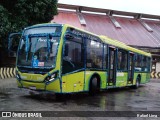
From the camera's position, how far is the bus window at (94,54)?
41.3ft

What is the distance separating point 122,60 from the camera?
16484mm

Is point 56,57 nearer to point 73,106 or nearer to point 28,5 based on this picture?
point 73,106

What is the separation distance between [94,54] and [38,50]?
124 inches

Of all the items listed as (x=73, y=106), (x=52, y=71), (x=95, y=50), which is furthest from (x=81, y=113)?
(x=95, y=50)

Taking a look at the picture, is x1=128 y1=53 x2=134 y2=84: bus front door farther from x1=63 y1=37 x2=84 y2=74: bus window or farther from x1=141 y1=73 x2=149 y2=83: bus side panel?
x1=63 y1=37 x2=84 y2=74: bus window

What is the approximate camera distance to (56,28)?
10891mm

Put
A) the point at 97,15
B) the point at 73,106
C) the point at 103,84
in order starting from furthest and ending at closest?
the point at 97,15 → the point at 103,84 → the point at 73,106

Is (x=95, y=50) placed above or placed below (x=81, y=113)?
above

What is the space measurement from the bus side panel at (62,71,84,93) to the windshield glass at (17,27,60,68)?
822 millimetres

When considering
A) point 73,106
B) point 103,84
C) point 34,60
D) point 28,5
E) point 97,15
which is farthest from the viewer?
point 97,15

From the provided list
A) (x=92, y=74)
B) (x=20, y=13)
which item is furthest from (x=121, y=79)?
(x=20, y=13)

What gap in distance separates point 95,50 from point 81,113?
4924 mm

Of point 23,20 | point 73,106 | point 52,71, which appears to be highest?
point 23,20

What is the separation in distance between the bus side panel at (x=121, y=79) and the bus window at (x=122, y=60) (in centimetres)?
33
